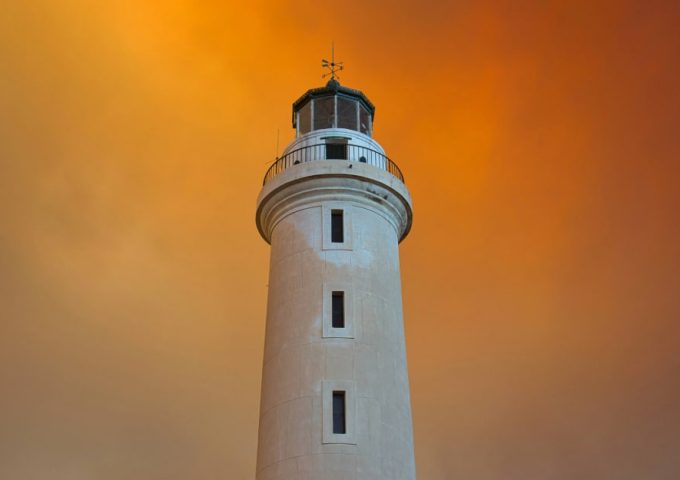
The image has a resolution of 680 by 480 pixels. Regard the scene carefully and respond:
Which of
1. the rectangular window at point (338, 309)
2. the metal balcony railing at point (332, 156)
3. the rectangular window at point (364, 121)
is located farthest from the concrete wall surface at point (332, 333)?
the rectangular window at point (364, 121)

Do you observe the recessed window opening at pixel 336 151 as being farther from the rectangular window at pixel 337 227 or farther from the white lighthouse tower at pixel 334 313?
the rectangular window at pixel 337 227

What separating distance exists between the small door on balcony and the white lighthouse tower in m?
0.04

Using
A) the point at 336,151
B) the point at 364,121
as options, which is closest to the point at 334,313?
the point at 336,151

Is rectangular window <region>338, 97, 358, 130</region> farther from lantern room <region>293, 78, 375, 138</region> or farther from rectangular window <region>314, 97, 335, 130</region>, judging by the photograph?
rectangular window <region>314, 97, 335, 130</region>

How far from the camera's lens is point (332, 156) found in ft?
98.6

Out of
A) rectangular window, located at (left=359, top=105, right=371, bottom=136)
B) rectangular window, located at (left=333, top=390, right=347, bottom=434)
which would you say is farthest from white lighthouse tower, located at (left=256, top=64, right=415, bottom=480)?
rectangular window, located at (left=359, top=105, right=371, bottom=136)

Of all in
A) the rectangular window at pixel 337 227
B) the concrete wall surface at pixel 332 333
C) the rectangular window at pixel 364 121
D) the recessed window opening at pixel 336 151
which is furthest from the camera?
the rectangular window at pixel 364 121

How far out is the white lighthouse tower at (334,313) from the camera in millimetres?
24281

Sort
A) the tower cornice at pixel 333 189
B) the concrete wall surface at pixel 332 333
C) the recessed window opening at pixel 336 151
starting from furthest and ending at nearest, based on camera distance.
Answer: the recessed window opening at pixel 336 151
the tower cornice at pixel 333 189
the concrete wall surface at pixel 332 333

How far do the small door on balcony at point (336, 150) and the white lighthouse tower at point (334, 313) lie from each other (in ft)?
0.12

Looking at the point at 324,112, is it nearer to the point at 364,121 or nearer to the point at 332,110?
the point at 332,110

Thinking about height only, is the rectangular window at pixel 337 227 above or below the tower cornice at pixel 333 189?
below

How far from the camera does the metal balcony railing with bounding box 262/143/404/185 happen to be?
29.8 metres

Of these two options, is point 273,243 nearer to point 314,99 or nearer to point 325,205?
point 325,205
